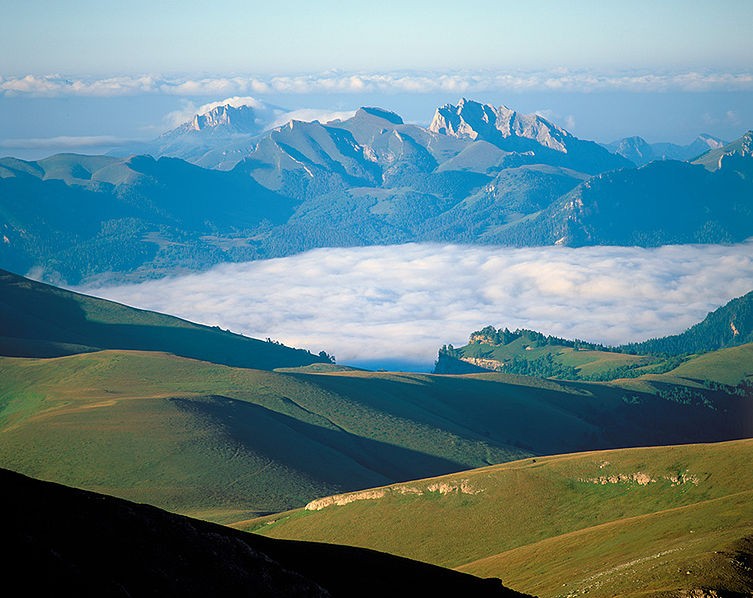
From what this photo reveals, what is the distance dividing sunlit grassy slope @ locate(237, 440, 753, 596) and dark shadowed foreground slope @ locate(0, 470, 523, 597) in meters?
18.3

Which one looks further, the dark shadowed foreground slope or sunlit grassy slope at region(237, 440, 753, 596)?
sunlit grassy slope at region(237, 440, 753, 596)

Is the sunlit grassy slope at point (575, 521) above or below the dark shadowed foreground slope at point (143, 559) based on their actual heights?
below

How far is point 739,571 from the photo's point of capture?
6025 centimetres

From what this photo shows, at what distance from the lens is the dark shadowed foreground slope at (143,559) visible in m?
40.5

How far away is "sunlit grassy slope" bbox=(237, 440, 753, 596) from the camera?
6900 centimetres

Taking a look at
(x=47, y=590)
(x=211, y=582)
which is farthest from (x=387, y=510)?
(x=47, y=590)

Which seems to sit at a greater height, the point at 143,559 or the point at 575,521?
the point at 143,559

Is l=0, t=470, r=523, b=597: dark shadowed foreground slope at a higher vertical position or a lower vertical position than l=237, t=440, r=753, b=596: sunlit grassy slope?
higher

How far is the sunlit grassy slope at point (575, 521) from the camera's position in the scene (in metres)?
69.0

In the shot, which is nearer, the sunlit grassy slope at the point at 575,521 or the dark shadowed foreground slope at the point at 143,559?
the dark shadowed foreground slope at the point at 143,559

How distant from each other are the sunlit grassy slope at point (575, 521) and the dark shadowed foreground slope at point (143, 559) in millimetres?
18271

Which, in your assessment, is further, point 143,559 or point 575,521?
point 575,521

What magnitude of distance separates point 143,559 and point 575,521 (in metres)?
73.5

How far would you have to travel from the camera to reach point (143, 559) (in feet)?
148
